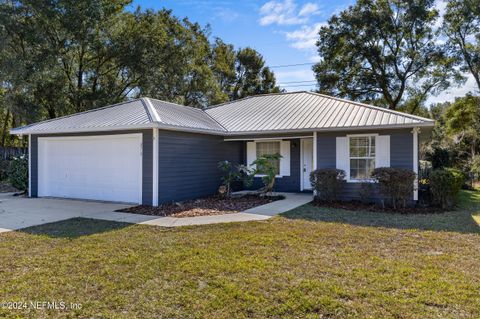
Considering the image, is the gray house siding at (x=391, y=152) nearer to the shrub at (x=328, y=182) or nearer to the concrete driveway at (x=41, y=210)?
the shrub at (x=328, y=182)

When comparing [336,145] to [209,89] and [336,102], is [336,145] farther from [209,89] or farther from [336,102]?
[209,89]

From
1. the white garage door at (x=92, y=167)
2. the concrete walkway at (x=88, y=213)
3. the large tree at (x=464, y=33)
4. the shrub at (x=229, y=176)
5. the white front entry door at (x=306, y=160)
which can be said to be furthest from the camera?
the large tree at (x=464, y=33)

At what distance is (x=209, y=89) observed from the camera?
84.3 ft

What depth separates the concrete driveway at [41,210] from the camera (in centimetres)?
810

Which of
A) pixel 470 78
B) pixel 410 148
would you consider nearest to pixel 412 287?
pixel 410 148

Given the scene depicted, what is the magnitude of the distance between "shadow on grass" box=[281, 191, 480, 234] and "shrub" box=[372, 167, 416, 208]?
3.42 ft

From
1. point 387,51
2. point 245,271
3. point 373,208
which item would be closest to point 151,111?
point 373,208

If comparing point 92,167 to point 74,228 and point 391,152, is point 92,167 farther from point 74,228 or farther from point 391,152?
point 391,152

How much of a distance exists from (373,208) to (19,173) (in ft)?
41.9

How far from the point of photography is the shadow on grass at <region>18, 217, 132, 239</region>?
687 cm

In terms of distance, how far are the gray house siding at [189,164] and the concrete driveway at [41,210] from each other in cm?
155

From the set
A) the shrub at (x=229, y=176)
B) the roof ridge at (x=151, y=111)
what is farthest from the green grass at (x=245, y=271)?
the shrub at (x=229, y=176)

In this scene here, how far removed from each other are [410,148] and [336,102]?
167 inches

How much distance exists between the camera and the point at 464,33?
22953 millimetres
